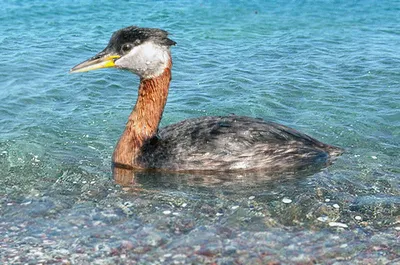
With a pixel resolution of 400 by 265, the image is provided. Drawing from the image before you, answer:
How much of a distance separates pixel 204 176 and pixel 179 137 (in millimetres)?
658

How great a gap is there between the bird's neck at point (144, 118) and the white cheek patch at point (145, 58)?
219 millimetres

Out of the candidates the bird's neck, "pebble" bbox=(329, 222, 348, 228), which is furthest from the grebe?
"pebble" bbox=(329, 222, 348, 228)

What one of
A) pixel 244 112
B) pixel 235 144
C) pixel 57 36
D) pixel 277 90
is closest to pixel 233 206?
pixel 235 144

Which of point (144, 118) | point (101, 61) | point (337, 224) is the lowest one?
point (337, 224)

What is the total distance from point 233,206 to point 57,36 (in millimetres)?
11701

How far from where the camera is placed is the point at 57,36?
18.4 meters

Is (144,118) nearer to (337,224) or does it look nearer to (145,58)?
(145,58)

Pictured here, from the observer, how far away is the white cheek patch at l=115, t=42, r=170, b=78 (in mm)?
9297

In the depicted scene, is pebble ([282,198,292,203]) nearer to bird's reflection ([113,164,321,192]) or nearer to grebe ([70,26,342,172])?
bird's reflection ([113,164,321,192])

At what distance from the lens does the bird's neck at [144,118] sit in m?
9.51

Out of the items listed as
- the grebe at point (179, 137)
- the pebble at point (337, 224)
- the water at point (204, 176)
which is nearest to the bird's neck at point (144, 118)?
the grebe at point (179, 137)

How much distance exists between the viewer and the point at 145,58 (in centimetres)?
931

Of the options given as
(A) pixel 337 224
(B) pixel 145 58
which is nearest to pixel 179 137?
(B) pixel 145 58

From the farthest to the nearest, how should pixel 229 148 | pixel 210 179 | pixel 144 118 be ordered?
pixel 144 118, pixel 229 148, pixel 210 179
